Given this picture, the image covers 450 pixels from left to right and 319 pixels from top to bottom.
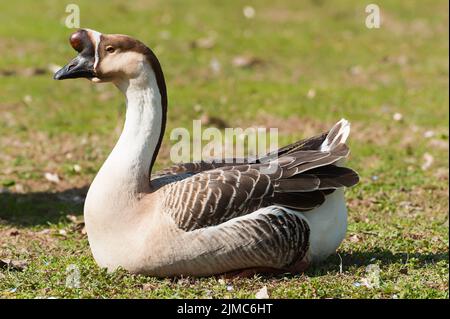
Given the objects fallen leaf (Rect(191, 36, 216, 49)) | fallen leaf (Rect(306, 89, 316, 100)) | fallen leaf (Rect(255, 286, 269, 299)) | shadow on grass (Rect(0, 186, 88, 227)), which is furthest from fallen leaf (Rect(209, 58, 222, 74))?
fallen leaf (Rect(255, 286, 269, 299))

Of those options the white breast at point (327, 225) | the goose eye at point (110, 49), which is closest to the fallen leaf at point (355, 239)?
the white breast at point (327, 225)

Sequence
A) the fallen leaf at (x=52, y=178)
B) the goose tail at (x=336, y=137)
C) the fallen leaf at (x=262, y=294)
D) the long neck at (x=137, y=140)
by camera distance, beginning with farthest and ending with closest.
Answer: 1. the fallen leaf at (x=52, y=178)
2. the goose tail at (x=336, y=137)
3. the long neck at (x=137, y=140)
4. the fallen leaf at (x=262, y=294)

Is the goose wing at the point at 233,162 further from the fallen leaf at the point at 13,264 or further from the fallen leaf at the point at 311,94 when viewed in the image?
the fallen leaf at the point at 311,94

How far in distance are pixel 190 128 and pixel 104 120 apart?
1197mm

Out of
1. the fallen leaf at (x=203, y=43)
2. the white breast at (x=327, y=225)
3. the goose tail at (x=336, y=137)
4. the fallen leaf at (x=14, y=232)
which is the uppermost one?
the fallen leaf at (x=203, y=43)

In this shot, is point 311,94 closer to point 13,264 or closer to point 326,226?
point 326,226

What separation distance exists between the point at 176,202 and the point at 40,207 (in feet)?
9.97

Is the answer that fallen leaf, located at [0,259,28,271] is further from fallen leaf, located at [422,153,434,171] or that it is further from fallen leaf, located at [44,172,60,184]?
fallen leaf, located at [422,153,434,171]

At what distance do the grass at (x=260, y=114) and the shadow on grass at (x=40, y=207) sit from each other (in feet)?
0.07

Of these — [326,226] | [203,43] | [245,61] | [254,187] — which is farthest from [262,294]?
[203,43]

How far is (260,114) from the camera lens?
12.1 metres

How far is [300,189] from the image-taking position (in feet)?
19.7

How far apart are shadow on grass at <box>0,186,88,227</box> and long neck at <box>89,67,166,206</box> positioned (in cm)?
215

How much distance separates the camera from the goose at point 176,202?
5719 millimetres
